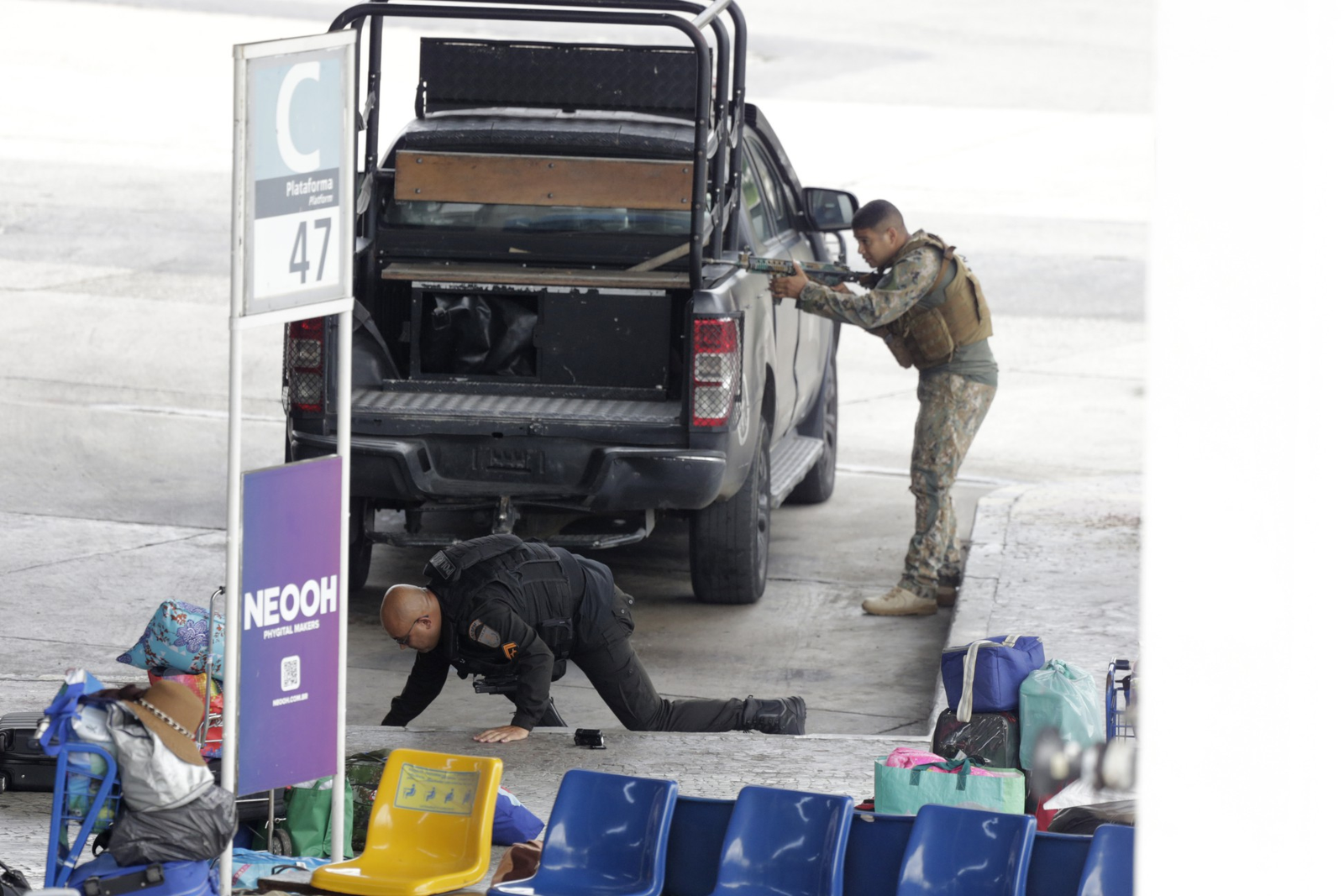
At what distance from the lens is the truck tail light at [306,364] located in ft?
27.8

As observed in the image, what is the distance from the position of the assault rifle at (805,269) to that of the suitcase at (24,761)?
149 inches

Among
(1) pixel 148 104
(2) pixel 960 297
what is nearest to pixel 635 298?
(2) pixel 960 297

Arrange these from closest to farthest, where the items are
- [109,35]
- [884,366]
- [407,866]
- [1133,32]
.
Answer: [407,866] < [884,366] < [109,35] < [1133,32]

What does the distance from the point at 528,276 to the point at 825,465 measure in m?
2.89

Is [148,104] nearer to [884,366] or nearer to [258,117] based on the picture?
[884,366]

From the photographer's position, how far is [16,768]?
638 centimetres

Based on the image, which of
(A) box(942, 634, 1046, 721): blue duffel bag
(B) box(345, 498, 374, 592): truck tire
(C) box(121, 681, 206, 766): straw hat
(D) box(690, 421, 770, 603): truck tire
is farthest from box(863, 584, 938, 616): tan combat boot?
(C) box(121, 681, 206, 766): straw hat

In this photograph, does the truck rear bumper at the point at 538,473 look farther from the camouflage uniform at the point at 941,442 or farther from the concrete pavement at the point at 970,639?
the camouflage uniform at the point at 941,442

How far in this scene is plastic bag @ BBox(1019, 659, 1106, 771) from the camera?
615 centimetres

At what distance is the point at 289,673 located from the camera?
18.0 ft

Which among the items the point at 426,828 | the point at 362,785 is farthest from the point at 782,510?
the point at 426,828

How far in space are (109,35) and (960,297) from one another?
79.1 ft

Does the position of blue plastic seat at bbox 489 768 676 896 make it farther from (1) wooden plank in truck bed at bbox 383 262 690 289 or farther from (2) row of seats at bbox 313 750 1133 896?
(1) wooden plank in truck bed at bbox 383 262 690 289

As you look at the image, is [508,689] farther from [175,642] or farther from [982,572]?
[982,572]
